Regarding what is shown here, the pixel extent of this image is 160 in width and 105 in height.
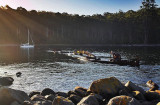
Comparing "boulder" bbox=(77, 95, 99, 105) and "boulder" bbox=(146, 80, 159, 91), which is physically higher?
"boulder" bbox=(77, 95, 99, 105)

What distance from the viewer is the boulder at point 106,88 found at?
2506 cm

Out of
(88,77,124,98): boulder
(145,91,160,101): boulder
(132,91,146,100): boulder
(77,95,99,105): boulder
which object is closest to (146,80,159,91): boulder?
(145,91,160,101): boulder

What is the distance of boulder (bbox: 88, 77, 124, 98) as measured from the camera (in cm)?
2506

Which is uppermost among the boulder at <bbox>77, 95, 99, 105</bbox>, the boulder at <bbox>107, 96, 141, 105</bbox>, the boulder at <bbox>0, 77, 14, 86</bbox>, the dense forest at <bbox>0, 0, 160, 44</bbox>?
the dense forest at <bbox>0, 0, 160, 44</bbox>

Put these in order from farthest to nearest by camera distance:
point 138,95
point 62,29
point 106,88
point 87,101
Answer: point 62,29, point 106,88, point 138,95, point 87,101

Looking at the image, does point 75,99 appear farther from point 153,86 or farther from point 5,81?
point 5,81

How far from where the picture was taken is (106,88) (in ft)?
82.8

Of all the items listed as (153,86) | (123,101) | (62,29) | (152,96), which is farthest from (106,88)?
(62,29)

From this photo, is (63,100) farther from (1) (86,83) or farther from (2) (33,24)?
(2) (33,24)

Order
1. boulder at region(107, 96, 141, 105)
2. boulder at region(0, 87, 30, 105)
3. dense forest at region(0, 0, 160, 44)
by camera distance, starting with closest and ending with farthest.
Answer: boulder at region(107, 96, 141, 105) < boulder at region(0, 87, 30, 105) < dense forest at region(0, 0, 160, 44)

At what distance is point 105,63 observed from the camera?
66.1 metres

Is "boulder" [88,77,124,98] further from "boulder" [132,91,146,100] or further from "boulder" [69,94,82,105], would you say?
"boulder" [69,94,82,105]

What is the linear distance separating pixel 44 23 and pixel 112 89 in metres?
174

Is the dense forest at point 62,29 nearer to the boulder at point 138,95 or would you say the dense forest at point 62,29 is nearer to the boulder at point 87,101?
the boulder at point 138,95
